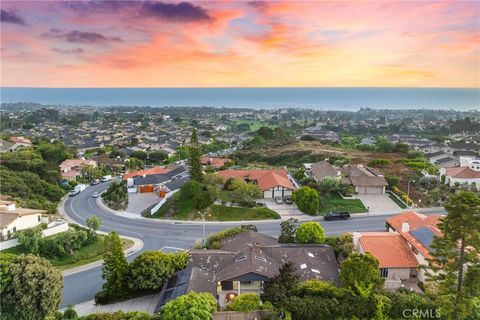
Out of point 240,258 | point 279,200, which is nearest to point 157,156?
point 279,200

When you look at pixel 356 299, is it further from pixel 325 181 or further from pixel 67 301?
pixel 325 181

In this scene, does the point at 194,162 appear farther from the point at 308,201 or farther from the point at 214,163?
the point at 214,163

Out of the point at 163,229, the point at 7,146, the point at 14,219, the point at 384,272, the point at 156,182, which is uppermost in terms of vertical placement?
the point at 7,146

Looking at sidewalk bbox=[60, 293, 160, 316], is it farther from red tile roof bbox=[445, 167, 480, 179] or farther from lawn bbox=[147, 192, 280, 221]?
red tile roof bbox=[445, 167, 480, 179]

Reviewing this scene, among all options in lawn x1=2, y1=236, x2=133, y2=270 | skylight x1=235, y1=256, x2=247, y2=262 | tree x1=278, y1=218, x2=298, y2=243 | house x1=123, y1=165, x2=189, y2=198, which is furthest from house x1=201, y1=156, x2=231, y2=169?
skylight x1=235, y1=256, x2=247, y2=262

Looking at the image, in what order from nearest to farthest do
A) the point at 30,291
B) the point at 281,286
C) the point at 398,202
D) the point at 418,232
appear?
the point at 30,291 < the point at 281,286 < the point at 418,232 < the point at 398,202

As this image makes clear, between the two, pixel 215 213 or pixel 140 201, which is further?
pixel 140 201

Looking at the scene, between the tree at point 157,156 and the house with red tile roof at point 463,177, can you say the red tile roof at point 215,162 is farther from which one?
the house with red tile roof at point 463,177

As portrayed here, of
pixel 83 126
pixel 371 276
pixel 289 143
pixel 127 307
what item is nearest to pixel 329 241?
pixel 371 276
